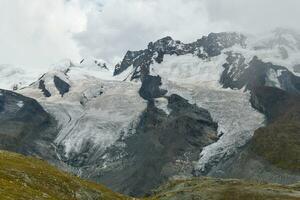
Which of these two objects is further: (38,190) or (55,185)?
(55,185)

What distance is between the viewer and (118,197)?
289 feet

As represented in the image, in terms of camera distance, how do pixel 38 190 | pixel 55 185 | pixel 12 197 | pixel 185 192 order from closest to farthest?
1. pixel 12 197
2. pixel 38 190
3. pixel 55 185
4. pixel 185 192

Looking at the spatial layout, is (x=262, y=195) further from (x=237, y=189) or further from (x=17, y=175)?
(x=17, y=175)

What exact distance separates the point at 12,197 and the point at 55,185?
64.6 feet

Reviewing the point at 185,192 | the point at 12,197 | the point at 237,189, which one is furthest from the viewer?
the point at 185,192

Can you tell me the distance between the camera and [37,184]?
71562mm

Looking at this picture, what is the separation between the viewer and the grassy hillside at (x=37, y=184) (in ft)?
201

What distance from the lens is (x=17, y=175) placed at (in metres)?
70.8

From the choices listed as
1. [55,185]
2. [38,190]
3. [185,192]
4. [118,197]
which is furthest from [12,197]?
[185,192]

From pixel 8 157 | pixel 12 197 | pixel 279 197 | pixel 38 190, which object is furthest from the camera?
pixel 279 197

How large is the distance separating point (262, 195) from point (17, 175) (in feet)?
224

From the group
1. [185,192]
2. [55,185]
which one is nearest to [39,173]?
[55,185]

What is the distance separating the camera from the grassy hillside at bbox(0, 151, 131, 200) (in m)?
61.4

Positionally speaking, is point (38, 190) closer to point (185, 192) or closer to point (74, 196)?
point (74, 196)
